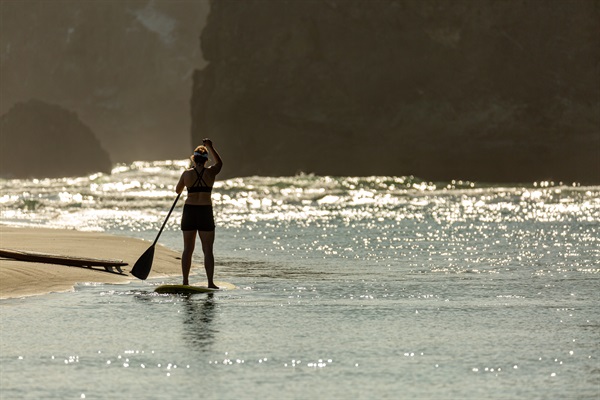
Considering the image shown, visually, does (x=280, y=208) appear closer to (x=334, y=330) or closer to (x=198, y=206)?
(x=198, y=206)

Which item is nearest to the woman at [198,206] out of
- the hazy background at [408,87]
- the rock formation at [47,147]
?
the hazy background at [408,87]

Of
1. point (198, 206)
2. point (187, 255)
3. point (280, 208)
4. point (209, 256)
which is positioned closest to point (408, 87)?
point (280, 208)

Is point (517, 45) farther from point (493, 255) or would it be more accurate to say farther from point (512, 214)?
point (493, 255)

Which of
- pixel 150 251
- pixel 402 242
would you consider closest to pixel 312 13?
pixel 402 242

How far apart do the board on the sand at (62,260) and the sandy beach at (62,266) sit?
154 millimetres

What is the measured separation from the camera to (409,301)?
1620cm

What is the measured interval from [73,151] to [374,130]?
6521 centimetres

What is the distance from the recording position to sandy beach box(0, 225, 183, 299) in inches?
686

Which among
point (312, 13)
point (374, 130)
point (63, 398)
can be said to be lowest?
point (63, 398)

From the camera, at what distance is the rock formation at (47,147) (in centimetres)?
17074

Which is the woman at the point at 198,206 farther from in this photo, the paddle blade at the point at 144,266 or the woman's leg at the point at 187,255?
the paddle blade at the point at 144,266

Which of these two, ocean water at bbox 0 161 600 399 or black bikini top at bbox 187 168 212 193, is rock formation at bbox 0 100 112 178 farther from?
black bikini top at bbox 187 168 212 193

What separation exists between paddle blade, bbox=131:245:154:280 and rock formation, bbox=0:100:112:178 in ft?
495

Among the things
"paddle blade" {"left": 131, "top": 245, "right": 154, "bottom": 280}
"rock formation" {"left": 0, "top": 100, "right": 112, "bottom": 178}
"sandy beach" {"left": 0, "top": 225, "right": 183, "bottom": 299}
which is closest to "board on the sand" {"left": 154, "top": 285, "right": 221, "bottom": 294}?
"sandy beach" {"left": 0, "top": 225, "right": 183, "bottom": 299}
